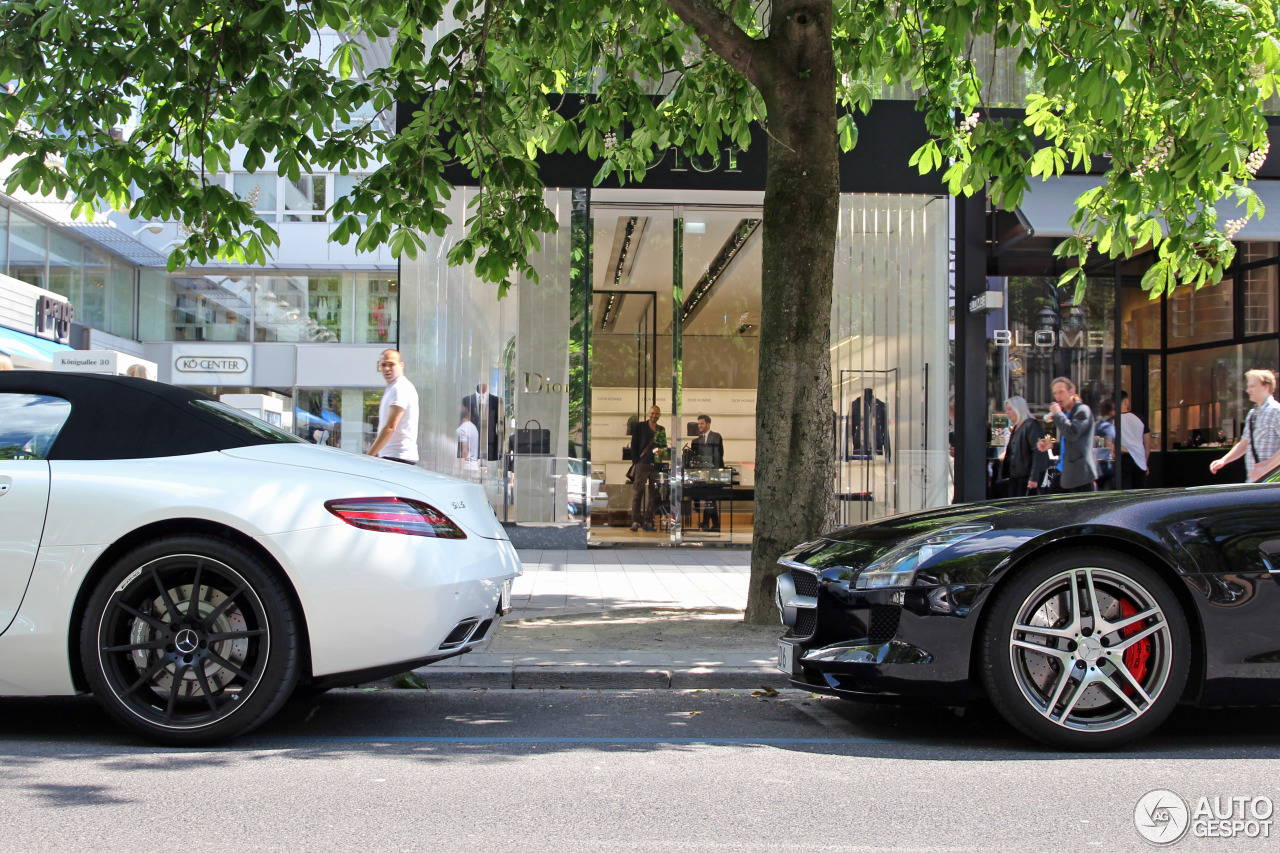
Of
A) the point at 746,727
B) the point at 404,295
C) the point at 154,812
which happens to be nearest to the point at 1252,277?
the point at 404,295

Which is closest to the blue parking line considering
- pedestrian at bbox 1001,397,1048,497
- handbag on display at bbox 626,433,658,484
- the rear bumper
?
the rear bumper

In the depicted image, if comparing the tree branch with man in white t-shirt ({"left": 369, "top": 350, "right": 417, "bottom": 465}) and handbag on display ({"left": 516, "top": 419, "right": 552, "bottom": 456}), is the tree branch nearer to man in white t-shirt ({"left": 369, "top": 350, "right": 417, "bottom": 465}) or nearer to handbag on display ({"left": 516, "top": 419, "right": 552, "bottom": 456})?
man in white t-shirt ({"left": 369, "top": 350, "right": 417, "bottom": 465})

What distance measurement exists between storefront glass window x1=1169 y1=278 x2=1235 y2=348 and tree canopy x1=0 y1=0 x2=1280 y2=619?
9.37 metres

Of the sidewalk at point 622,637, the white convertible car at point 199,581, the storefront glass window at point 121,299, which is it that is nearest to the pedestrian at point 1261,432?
the sidewalk at point 622,637

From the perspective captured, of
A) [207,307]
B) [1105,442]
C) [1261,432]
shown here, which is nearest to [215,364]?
[207,307]

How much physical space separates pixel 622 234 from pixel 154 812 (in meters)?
11.4

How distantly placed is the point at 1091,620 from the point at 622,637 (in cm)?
331

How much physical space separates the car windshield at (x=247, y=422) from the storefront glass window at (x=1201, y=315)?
588 inches

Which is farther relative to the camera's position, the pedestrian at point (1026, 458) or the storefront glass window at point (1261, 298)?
the storefront glass window at point (1261, 298)

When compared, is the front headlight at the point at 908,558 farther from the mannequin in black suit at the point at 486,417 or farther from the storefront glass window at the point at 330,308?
the storefront glass window at the point at 330,308

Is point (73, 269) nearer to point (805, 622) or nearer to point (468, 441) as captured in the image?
point (468, 441)

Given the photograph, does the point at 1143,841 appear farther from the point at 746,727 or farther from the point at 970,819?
the point at 746,727

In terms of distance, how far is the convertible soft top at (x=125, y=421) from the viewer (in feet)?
14.0

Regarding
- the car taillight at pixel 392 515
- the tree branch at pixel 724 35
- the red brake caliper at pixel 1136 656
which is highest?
the tree branch at pixel 724 35
